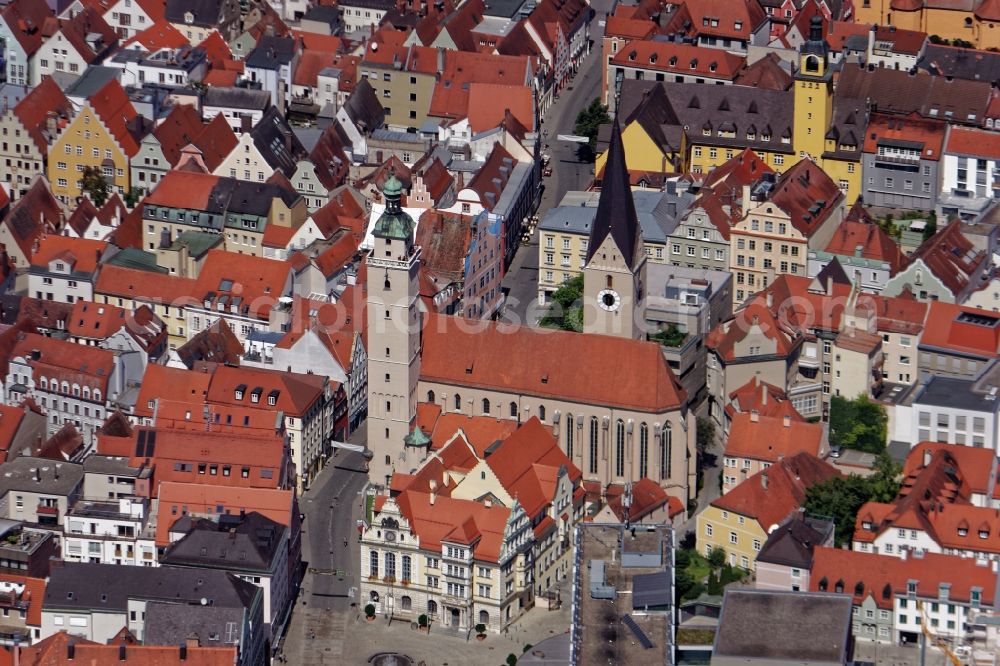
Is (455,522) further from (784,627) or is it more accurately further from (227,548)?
(784,627)

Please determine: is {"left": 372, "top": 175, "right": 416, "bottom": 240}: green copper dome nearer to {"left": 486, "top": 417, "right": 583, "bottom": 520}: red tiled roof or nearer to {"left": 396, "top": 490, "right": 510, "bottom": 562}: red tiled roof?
{"left": 486, "top": 417, "right": 583, "bottom": 520}: red tiled roof

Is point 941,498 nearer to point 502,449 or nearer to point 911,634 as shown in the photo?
point 911,634

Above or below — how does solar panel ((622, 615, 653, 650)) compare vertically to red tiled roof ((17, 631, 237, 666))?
above

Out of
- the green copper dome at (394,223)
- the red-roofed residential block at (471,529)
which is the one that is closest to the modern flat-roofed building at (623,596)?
the red-roofed residential block at (471,529)

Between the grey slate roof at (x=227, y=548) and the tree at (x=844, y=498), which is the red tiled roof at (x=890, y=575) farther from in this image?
the grey slate roof at (x=227, y=548)

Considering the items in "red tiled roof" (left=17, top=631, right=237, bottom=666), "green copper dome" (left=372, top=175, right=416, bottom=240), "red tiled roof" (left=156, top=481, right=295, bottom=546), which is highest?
"green copper dome" (left=372, top=175, right=416, bottom=240)

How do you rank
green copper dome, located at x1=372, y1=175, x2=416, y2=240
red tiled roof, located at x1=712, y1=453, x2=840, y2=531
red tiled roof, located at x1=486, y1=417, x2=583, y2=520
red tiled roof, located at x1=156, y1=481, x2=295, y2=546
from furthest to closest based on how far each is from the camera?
green copper dome, located at x1=372, y1=175, x2=416, y2=240
red tiled roof, located at x1=486, y1=417, x2=583, y2=520
red tiled roof, located at x1=156, y1=481, x2=295, y2=546
red tiled roof, located at x1=712, y1=453, x2=840, y2=531

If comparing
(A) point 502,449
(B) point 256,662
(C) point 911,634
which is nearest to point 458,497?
(A) point 502,449

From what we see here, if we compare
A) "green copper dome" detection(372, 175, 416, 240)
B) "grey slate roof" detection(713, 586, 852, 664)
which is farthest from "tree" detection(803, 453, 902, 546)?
"green copper dome" detection(372, 175, 416, 240)
